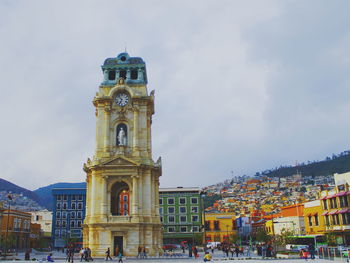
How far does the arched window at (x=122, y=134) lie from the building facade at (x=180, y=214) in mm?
46541

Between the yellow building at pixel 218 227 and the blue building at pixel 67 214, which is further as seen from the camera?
the yellow building at pixel 218 227

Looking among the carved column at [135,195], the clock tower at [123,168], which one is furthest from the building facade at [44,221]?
the carved column at [135,195]

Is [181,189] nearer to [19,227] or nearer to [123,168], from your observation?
[19,227]

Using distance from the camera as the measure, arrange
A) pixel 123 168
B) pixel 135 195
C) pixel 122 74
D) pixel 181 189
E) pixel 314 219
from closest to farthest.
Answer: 1. pixel 135 195
2. pixel 123 168
3. pixel 122 74
4. pixel 314 219
5. pixel 181 189

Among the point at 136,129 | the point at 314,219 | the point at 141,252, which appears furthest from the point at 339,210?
the point at 136,129

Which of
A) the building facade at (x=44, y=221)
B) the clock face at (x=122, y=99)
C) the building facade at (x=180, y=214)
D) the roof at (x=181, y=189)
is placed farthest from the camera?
the building facade at (x=44, y=221)

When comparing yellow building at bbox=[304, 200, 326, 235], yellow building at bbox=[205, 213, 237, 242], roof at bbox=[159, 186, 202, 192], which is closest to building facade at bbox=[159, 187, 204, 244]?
roof at bbox=[159, 186, 202, 192]

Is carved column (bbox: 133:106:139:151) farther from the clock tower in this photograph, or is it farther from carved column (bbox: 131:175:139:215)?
carved column (bbox: 131:175:139:215)

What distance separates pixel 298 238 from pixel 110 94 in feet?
113

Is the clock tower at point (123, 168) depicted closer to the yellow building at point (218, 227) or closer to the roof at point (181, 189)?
the roof at point (181, 189)

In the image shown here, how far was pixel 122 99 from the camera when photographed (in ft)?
169

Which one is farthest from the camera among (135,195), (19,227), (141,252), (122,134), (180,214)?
(180,214)

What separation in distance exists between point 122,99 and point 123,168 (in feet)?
32.5

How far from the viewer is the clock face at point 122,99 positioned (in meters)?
51.4
